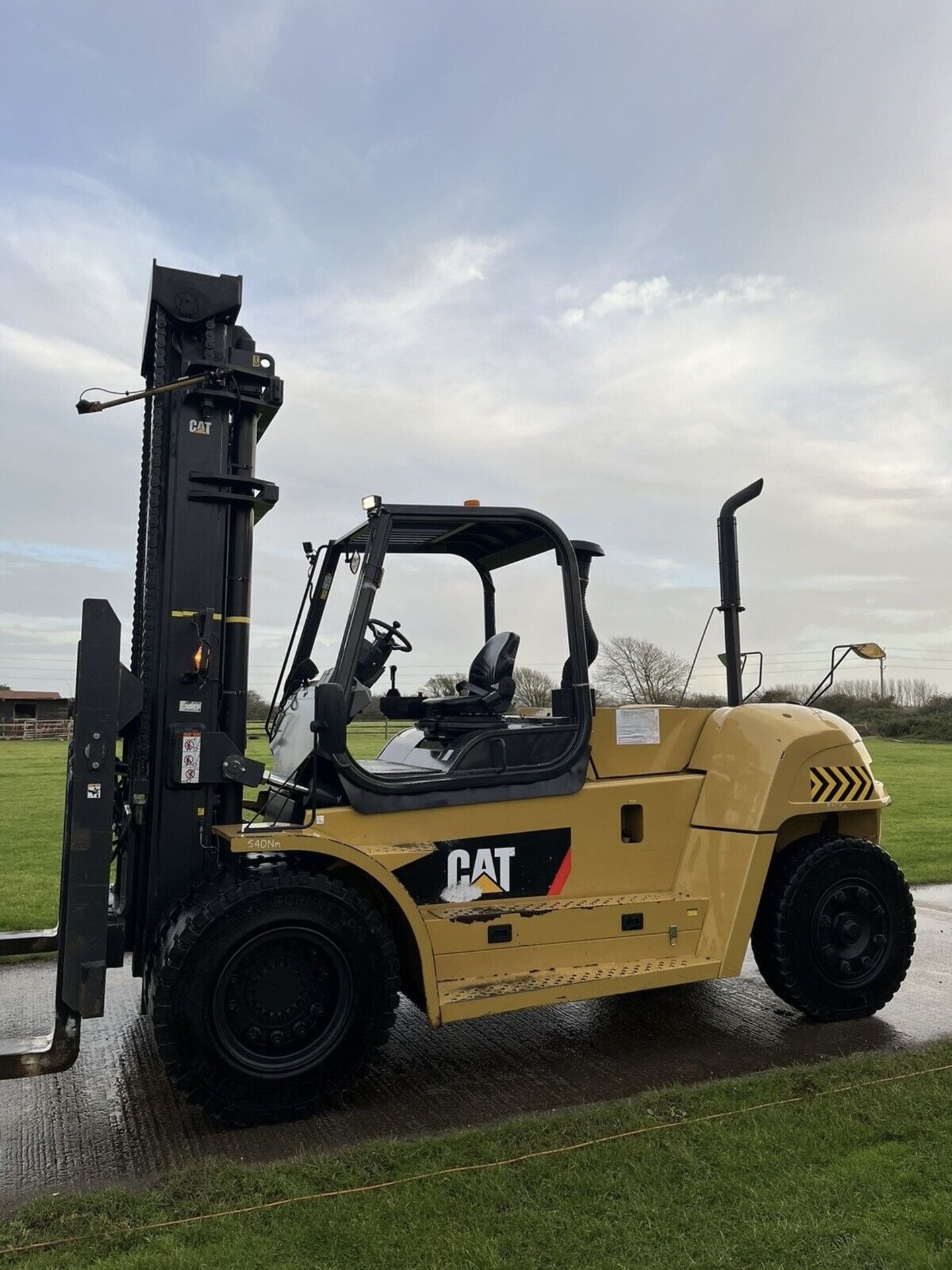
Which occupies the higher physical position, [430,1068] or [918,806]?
[918,806]

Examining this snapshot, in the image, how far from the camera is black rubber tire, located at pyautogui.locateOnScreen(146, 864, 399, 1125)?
4.41 meters

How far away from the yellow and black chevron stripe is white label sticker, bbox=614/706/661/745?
1.01 metres

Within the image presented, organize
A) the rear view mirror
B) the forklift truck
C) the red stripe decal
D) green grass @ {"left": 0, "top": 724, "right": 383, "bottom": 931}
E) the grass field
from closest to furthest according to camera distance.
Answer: the forklift truck, the rear view mirror, the red stripe decal, green grass @ {"left": 0, "top": 724, "right": 383, "bottom": 931}, the grass field

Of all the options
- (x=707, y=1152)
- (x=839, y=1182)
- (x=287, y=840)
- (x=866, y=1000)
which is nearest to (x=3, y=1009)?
(x=287, y=840)

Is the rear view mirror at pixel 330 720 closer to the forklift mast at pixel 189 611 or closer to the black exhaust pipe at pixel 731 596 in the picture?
the forklift mast at pixel 189 611

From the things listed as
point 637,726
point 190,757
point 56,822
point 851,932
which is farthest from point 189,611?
point 56,822

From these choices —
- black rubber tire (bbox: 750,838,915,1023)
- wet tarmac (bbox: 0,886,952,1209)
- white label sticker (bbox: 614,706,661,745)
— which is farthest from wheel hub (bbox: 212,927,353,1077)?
black rubber tire (bbox: 750,838,915,1023)

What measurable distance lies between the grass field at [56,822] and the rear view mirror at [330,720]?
19 centimetres

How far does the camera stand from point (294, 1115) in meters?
4.61

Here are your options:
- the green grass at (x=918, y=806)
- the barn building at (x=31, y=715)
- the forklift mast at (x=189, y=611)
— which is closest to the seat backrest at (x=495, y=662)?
the forklift mast at (x=189, y=611)

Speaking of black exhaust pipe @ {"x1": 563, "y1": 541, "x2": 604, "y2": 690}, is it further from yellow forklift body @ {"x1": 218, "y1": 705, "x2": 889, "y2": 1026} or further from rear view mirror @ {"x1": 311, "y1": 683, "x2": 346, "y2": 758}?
rear view mirror @ {"x1": 311, "y1": 683, "x2": 346, "y2": 758}

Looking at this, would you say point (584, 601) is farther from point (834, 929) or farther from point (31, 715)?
point (31, 715)

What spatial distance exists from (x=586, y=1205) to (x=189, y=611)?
3229 mm

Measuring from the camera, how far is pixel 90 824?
14.5 ft
